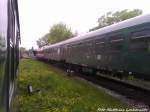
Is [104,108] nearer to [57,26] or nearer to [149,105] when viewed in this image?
[149,105]

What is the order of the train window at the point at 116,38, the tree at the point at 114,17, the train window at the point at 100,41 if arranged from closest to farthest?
the train window at the point at 116,38 < the train window at the point at 100,41 < the tree at the point at 114,17

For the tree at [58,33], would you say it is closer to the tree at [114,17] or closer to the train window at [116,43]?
the tree at [114,17]

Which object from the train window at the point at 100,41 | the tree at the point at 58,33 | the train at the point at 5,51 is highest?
the tree at the point at 58,33

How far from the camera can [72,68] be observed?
85.6ft

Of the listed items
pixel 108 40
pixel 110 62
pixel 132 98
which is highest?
pixel 108 40

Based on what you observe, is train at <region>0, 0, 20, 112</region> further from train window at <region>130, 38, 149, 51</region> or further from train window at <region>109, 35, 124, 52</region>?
train window at <region>109, 35, 124, 52</region>

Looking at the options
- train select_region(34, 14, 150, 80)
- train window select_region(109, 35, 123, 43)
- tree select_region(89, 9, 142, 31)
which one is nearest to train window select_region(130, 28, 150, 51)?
train select_region(34, 14, 150, 80)

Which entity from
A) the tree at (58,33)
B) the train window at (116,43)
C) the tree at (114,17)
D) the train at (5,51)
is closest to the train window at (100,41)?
the train window at (116,43)

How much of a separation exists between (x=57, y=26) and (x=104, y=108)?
344ft

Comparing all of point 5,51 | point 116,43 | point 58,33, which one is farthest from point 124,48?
point 58,33

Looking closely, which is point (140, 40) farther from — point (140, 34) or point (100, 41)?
point (100, 41)

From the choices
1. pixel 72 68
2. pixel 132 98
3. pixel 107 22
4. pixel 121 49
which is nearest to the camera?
pixel 132 98

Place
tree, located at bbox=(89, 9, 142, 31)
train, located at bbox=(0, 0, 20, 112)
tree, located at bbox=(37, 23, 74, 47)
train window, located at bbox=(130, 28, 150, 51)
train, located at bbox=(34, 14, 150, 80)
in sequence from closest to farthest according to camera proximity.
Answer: train, located at bbox=(0, 0, 20, 112) < train window, located at bbox=(130, 28, 150, 51) < train, located at bbox=(34, 14, 150, 80) < tree, located at bbox=(89, 9, 142, 31) < tree, located at bbox=(37, 23, 74, 47)

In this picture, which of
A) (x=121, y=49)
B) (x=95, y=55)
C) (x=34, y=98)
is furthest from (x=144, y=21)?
(x=95, y=55)
